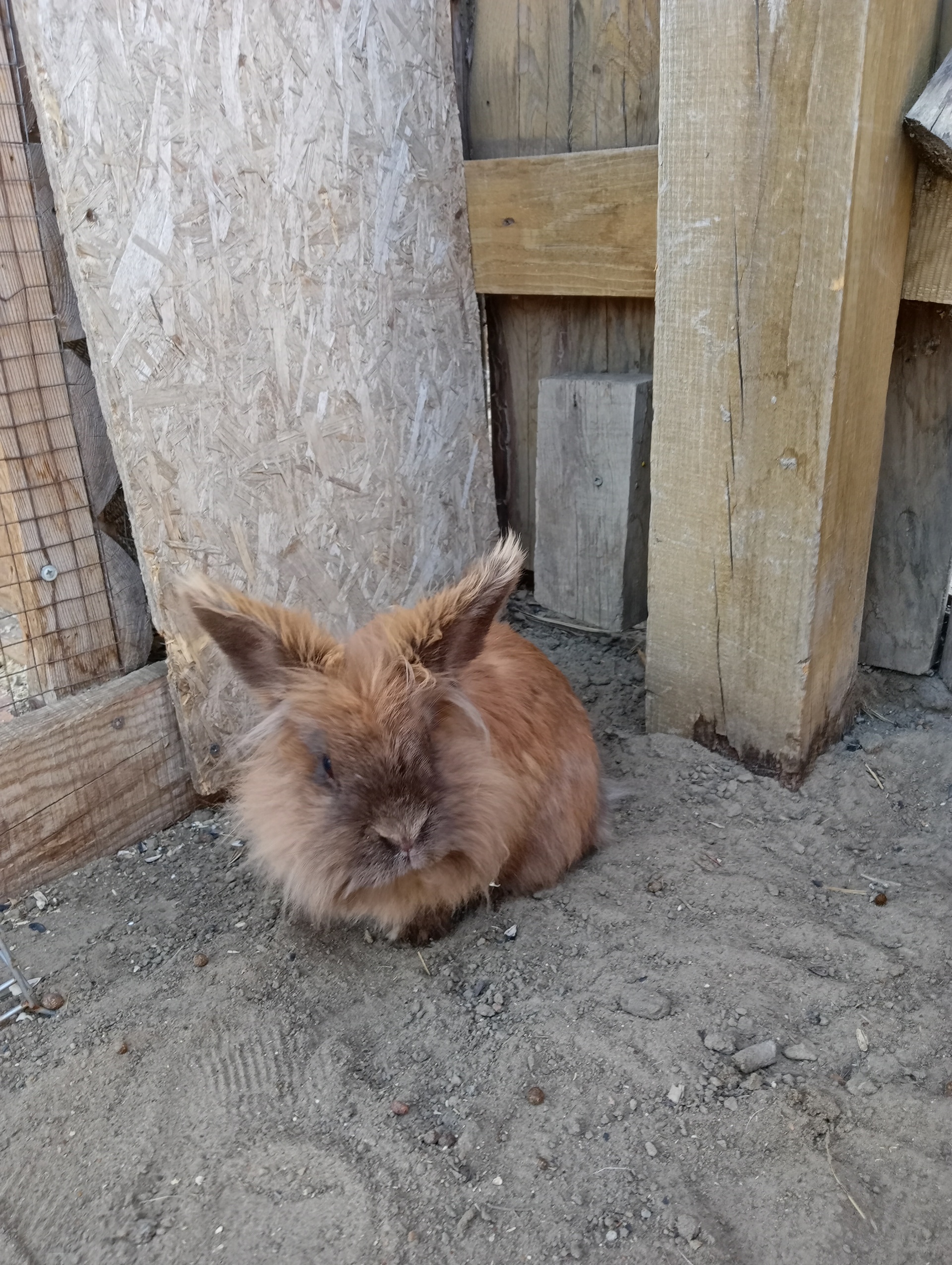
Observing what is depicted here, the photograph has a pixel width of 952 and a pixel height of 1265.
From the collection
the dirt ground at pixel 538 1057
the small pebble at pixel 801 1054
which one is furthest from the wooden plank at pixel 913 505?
the small pebble at pixel 801 1054

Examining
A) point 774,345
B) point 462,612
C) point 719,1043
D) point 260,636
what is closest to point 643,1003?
point 719,1043

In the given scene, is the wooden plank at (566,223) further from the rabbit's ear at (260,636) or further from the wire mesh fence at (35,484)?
the rabbit's ear at (260,636)

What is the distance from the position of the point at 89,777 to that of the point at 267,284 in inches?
65.7

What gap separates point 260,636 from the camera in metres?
2.28

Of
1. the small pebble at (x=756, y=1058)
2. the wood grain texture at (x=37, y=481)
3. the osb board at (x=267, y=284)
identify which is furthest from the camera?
the wood grain texture at (x=37, y=481)

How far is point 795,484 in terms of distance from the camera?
9.18 feet

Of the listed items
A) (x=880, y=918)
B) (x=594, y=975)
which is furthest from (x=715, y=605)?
(x=594, y=975)

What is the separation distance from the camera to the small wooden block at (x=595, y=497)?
360 centimetres

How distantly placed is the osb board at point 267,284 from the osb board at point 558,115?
26 centimetres

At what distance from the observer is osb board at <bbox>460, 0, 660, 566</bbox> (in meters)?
3.25

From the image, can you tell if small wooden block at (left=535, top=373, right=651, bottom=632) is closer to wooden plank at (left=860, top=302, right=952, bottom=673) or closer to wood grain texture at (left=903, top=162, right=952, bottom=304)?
wooden plank at (left=860, top=302, right=952, bottom=673)

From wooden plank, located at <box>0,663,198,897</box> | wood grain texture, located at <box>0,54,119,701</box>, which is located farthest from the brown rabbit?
wood grain texture, located at <box>0,54,119,701</box>

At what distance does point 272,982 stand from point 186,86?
2530mm

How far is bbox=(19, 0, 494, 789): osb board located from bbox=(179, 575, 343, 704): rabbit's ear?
74 cm
